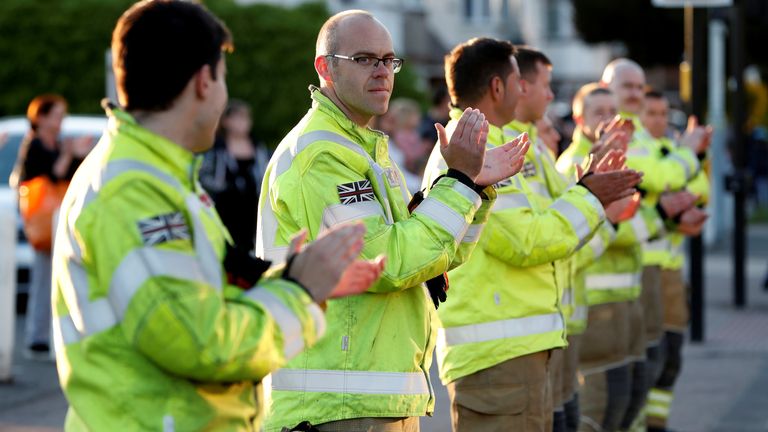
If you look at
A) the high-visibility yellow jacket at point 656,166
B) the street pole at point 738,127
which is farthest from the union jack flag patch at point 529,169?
the street pole at point 738,127

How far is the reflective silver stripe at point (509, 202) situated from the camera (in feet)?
18.5

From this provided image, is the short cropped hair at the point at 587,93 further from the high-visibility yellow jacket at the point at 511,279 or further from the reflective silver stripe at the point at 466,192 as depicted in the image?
the reflective silver stripe at the point at 466,192

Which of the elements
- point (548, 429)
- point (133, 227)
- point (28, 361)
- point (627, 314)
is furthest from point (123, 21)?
point (28, 361)

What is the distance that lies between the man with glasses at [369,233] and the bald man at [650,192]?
386 centimetres

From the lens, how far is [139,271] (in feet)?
10.2

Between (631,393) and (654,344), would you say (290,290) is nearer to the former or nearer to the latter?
(631,393)

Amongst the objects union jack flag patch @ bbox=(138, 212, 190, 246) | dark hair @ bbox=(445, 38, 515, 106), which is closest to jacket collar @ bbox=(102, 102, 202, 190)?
union jack flag patch @ bbox=(138, 212, 190, 246)

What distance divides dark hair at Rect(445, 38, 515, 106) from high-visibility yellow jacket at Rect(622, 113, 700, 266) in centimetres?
272

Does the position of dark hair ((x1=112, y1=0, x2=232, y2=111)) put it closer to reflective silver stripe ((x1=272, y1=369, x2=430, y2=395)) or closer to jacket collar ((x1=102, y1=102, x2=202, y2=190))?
jacket collar ((x1=102, y1=102, x2=202, y2=190))

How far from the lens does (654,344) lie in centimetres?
891

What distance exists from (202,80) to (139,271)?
0.47 m

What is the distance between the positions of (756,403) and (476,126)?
643 centimetres

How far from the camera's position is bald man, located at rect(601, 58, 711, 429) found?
832cm

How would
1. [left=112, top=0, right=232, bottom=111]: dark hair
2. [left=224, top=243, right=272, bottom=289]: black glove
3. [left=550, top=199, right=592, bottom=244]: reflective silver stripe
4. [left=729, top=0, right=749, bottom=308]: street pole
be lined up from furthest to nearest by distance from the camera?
[left=729, top=0, right=749, bottom=308]: street pole, [left=550, top=199, right=592, bottom=244]: reflective silver stripe, [left=224, top=243, right=272, bottom=289]: black glove, [left=112, top=0, right=232, bottom=111]: dark hair
